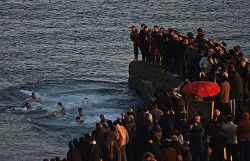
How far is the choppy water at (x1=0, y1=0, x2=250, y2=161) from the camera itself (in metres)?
44.7

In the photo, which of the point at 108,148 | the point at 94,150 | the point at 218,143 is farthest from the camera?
A: the point at 108,148

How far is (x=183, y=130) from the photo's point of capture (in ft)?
89.8

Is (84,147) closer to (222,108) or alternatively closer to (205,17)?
(222,108)

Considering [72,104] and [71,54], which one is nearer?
[72,104]

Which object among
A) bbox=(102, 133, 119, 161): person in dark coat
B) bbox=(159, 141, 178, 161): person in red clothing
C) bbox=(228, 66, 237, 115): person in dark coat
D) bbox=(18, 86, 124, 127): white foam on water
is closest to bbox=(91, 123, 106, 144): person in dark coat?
bbox=(102, 133, 119, 161): person in dark coat

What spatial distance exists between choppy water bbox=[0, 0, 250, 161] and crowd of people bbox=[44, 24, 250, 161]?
10461 millimetres

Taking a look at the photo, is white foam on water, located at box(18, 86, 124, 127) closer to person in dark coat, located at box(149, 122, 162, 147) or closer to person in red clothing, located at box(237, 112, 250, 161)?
person in dark coat, located at box(149, 122, 162, 147)

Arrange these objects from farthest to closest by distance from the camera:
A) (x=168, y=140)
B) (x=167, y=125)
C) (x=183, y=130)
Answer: (x=167, y=125), (x=183, y=130), (x=168, y=140)

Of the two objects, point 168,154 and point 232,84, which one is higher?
point 232,84

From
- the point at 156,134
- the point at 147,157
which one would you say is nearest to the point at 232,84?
the point at 156,134

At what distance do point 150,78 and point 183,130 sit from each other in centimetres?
1878

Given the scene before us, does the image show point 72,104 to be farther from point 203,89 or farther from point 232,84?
point 203,89

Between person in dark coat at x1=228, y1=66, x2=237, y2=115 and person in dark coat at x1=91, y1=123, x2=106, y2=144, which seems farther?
person in dark coat at x1=228, y1=66, x2=237, y2=115

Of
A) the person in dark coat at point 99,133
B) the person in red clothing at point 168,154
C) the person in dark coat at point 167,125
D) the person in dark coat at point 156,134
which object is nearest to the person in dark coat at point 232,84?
the person in dark coat at point 167,125
